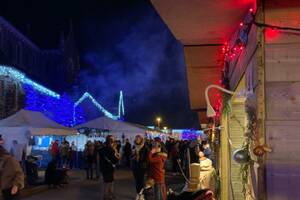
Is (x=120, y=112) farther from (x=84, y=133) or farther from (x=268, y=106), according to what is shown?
(x=268, y=106)

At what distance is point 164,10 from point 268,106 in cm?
153

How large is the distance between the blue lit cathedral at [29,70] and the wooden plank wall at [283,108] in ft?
97.1

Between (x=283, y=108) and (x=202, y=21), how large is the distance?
1.63 meters

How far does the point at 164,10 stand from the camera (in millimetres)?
5301

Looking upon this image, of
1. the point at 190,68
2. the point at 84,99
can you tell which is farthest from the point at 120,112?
the point at 190,68

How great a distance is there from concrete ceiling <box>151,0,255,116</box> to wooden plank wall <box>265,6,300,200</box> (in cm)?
51

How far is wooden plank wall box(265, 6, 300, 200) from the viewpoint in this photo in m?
4.68

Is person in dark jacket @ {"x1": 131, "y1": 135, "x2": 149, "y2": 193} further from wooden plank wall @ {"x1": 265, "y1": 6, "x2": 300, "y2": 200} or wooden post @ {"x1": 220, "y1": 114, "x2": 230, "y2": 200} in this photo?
wooden plank wall @ {"x1": 265, "y1": 6, "x2": 300, "y2": 200}

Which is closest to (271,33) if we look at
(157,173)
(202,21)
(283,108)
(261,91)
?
(261,91)

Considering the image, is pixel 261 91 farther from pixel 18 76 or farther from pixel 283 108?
pixel 18 76

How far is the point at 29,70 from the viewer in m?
45.2

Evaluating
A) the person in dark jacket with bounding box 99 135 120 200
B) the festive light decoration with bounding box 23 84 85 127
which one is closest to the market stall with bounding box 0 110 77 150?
the person in dark jacket with bounding box 99 135 120 200

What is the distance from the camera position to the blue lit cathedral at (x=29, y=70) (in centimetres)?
3394

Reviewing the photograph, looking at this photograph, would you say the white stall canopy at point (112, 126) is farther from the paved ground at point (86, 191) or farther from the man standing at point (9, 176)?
the man standing at point (9, 176)
